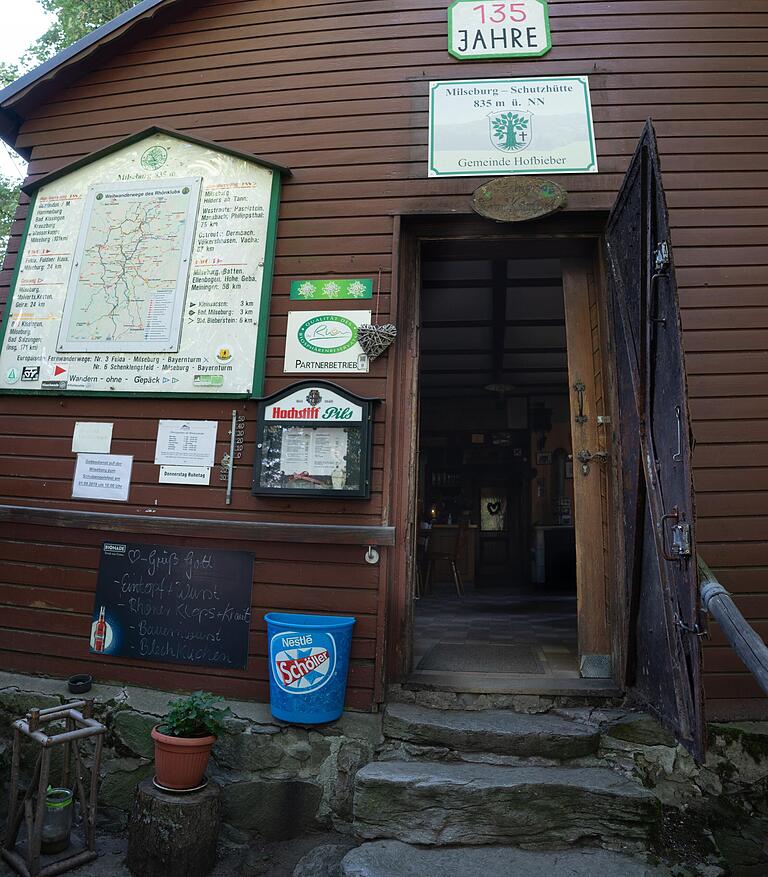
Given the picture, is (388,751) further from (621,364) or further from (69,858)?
(621,364)

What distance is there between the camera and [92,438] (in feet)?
12.0

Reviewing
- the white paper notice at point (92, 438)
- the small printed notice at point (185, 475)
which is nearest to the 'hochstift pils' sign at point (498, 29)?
the small printed notice at point (185, 475)

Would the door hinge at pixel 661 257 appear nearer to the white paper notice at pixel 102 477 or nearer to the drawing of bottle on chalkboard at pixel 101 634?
the white paper notice at pixel 102 477

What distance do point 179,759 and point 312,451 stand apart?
1645 mm

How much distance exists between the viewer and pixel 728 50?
3.71m

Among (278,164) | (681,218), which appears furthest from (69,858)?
(681,218)

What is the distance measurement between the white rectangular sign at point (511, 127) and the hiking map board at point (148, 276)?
117 cm

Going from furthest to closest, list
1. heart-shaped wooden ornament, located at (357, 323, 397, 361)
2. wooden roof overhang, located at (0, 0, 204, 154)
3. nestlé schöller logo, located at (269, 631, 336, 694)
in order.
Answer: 1. wooden roof overhang, located at (0, 0, 204, 154)
2. heart-shaped wooden ornament, located at (357, 323, 397, 361)
3. nestlé schöller logo, located at (269, 631, 336, 694)

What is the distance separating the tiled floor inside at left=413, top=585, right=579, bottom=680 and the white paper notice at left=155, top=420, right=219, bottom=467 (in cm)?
180

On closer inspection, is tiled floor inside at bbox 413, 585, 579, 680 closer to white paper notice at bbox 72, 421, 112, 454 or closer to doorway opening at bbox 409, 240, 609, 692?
doorway opening at bbox 409, 240, 609, 692

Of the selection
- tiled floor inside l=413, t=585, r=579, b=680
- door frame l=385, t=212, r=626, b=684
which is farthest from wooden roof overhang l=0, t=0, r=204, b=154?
tiled floor inside l=413, t=585, r=579, b=680

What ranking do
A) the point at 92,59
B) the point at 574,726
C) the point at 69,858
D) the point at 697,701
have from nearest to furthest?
the point at 697,701
the point at 69,858
the point at 574,726
the point at 92,59

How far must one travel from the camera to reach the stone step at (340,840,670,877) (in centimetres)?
220

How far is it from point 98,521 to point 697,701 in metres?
3.25
